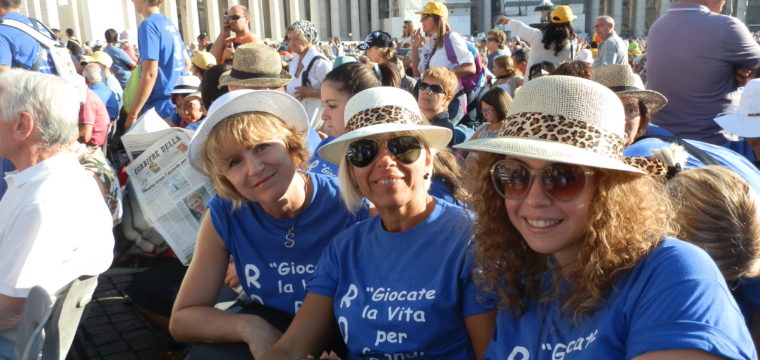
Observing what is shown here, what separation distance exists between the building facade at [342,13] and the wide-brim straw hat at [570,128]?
19.6 metres

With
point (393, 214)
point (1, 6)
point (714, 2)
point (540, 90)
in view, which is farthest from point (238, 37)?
point (540, 90)

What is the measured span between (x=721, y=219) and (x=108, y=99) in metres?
6.51

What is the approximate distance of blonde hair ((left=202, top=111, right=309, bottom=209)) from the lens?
2.51 meters

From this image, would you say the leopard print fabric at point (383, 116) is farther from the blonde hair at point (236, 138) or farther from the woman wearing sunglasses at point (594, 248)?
the woman wearing sunglasses at point (594, 248)

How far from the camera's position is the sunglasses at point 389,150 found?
224 cm

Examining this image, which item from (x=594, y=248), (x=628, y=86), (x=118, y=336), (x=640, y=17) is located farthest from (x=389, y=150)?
(x=640, y=17)

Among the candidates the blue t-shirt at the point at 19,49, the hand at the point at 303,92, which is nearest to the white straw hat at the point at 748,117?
the hand at the point at 303,92

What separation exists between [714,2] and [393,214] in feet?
10.6

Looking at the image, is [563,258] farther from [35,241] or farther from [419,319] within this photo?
[35,241]

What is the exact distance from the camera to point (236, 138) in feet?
8.17

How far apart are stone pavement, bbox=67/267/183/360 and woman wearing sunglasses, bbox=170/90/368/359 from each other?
1286 millimetres

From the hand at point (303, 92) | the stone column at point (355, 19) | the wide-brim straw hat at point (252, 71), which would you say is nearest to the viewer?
the wide-brim straw hat at point (252, 71)

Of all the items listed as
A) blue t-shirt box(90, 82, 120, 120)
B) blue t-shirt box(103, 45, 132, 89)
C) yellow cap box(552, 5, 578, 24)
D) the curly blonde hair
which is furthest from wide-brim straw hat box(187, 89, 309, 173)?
blue t-shirt box(103, 45, 132, 89)

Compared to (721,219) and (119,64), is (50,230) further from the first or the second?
(119,64)
